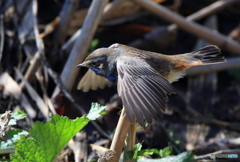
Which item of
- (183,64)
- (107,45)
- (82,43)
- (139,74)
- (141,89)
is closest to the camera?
(141,89)

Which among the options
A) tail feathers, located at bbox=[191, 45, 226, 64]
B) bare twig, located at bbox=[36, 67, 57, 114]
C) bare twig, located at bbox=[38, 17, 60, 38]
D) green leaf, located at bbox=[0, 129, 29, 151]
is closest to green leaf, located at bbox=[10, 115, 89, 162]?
green leaf, located at bbox=[0, 129, 29, 151]

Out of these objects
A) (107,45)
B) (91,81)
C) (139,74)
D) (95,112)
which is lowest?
(95,112)

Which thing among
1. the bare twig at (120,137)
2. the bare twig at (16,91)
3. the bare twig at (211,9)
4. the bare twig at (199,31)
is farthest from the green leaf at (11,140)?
the bare twig at (211,9)

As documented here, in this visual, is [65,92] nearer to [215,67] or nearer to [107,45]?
[107,45]

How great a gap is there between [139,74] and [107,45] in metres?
2.46

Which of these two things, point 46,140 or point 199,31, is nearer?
point 46,140

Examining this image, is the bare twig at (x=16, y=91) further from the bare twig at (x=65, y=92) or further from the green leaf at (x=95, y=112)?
the green leaf at (x=95, y=112)

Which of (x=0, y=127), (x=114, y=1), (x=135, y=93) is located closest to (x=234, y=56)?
(x=114, y=1)

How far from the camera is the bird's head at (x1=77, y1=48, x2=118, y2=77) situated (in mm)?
3627

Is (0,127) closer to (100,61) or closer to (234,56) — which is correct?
(100,61)

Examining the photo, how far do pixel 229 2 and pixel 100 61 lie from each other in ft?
11.4

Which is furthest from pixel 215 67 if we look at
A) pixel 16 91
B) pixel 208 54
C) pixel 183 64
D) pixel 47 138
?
pixel 47 138

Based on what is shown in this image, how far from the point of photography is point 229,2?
635cm

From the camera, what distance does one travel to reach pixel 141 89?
125 inches
